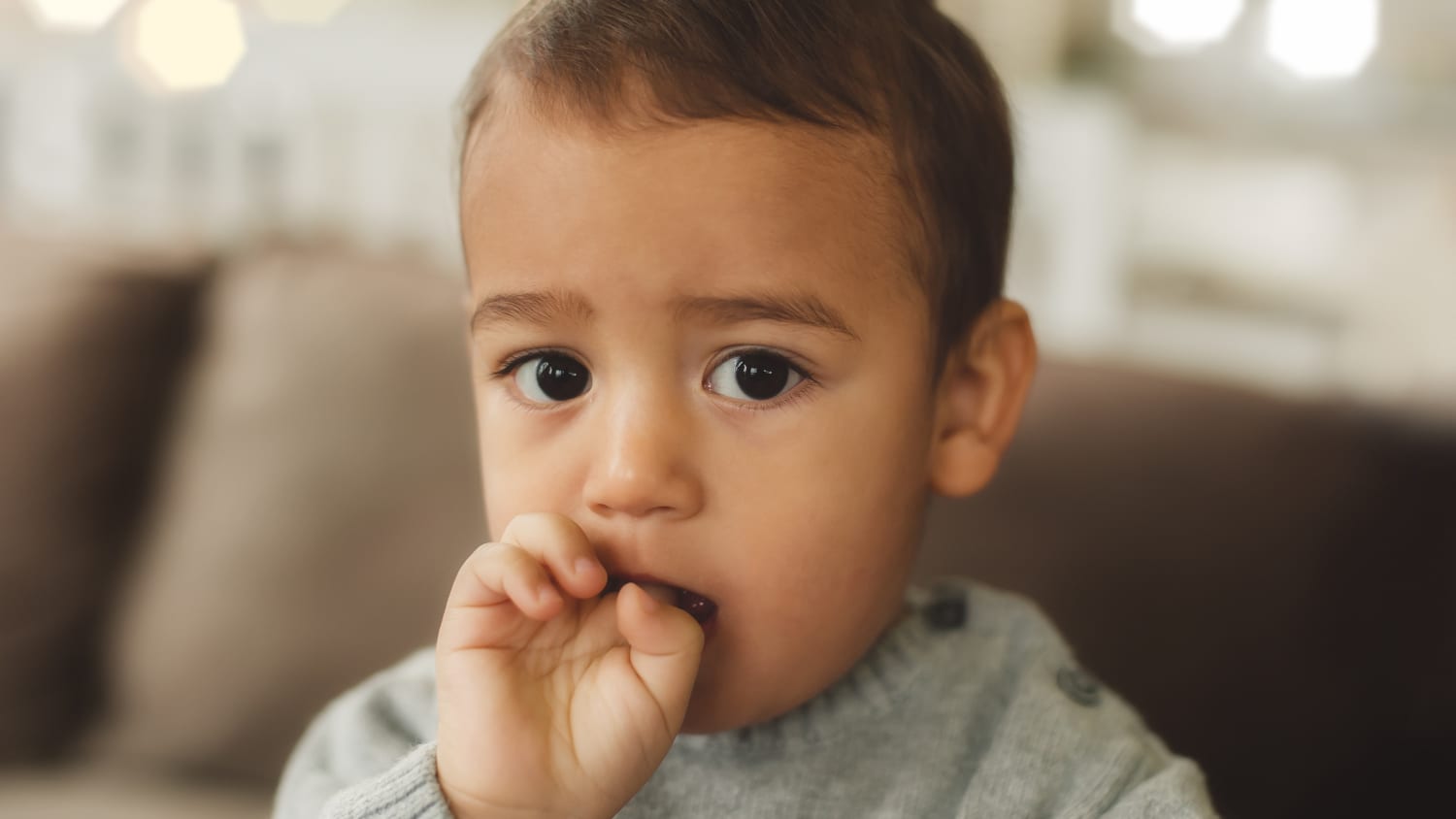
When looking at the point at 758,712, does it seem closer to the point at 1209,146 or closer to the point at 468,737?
the point at 468,737

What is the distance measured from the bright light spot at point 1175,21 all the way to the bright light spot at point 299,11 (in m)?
1.88

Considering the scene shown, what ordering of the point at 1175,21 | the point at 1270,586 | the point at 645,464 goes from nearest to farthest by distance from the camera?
1. the point at 645,464
2. the point at 1270,586
3. the point at 1175,21

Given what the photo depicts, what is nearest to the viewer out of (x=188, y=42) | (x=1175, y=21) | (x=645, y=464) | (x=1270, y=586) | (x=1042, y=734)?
(x=645, y=464)

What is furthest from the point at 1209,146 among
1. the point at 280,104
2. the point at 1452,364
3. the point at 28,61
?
the point at 28,61

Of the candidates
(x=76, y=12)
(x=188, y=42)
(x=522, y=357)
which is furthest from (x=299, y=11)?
(x=522, y=357)

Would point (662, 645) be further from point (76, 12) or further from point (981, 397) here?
point (76, 12)

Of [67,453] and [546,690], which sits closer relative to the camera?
[546,690]

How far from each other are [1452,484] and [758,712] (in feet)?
2.36

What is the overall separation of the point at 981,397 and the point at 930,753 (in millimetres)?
256

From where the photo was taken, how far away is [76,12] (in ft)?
9.38

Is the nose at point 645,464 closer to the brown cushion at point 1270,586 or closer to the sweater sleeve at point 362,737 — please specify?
the sweater sleeve at point 362,737

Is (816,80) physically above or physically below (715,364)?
above

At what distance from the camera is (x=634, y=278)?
67cm

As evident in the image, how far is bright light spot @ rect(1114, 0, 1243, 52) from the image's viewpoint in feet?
8.39
